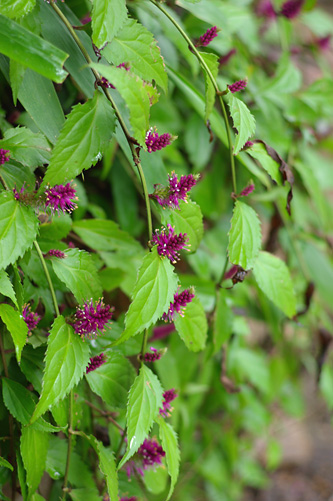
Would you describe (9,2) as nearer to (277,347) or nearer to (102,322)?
(102,322)

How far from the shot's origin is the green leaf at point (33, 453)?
571 mm

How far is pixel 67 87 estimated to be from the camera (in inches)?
34.6

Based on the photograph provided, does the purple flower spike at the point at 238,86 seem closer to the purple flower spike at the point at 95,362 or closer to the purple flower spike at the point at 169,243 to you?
the purple flower spike at the point at 169,243

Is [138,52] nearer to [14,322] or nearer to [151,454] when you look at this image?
[14,322]

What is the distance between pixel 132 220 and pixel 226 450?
1018 mm

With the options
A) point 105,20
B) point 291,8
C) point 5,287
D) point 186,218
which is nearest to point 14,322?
point 5,287

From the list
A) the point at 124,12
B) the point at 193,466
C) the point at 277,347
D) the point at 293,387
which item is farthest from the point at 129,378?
the point at 293,387

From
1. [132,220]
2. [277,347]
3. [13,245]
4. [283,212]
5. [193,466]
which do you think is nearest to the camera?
[13,245]

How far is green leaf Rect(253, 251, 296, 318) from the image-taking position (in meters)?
0.75

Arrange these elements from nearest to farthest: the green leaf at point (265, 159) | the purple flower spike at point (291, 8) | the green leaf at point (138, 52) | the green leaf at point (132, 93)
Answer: the green leaf at point (132, 93) → the green leaf at point (138, 52) → the green leaf at point (265, 159) → the purple flower spike at point (291, 8)

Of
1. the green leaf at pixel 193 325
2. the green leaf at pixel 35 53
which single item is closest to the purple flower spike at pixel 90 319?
the green leaf at pixel 193 325

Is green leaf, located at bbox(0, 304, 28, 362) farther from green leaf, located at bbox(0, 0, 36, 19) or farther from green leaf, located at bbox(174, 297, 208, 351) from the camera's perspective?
green leaf, located at bbox(0, 0, 36, 19)

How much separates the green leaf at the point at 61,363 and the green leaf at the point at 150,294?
6 cm

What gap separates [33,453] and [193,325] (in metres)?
0.27
